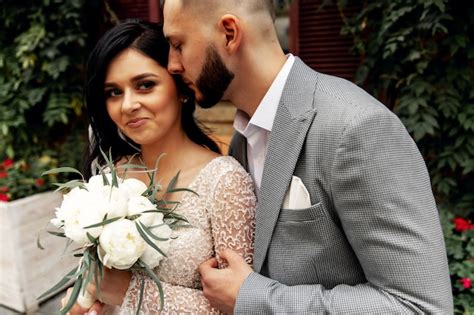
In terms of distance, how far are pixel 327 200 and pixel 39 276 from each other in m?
3.36

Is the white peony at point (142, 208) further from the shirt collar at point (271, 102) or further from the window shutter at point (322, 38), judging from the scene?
the window shutter at point (322, 38)

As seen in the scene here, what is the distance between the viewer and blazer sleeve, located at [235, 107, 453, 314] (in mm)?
1061

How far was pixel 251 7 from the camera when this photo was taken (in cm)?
133

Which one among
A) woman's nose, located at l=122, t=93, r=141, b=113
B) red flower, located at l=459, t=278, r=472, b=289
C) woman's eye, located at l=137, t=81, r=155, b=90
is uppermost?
woman's eye, located at l=137, t=81, r=155, b=90

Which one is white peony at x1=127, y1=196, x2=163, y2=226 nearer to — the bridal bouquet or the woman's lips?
the bridal bouquet

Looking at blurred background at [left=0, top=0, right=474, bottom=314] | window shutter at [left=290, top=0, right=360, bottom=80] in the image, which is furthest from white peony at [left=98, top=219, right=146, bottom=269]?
window shutter at [left=290, top=0, right=360, bottom=80]

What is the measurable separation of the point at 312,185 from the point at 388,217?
8.7 inches

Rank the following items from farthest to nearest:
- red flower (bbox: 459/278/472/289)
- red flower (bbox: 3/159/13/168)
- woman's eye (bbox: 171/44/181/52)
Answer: red flower (bbox: 3/159/13/168), red flower (bbox: 459/278/472/289), woman's eye (bbox: 171/44/181/52)

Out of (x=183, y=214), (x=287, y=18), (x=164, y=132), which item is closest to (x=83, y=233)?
(x=183, y=214)

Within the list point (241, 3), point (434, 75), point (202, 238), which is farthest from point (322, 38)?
point (202, 238)

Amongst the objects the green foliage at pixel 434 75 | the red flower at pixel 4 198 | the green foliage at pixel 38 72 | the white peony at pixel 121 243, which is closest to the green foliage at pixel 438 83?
the green foliage at pixel 434 75

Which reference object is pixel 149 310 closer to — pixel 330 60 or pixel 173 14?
pixel 173 14

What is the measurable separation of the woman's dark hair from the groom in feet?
0.57

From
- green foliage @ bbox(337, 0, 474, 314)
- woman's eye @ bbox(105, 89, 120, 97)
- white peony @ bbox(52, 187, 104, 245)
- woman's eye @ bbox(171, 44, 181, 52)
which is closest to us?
white peony @ bbox(52, 187, 104, 245)
